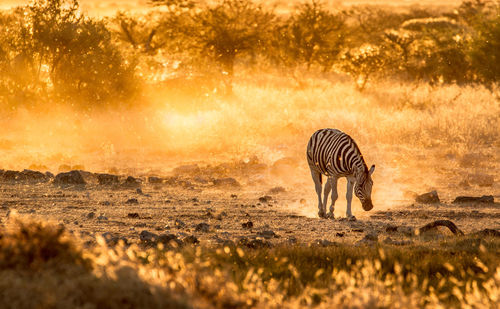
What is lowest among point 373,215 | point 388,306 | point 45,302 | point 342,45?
point 373,215

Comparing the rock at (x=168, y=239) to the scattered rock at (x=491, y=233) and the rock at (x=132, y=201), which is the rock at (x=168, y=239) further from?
the scattered rock at (x=491, y=233)

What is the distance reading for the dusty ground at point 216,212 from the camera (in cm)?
1047

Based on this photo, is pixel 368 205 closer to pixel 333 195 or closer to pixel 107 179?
pixel 333 195

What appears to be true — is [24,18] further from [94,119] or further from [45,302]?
[45,302]

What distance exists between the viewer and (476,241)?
31.1 feet

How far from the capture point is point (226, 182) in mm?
17000

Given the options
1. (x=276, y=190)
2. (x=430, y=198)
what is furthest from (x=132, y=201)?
(x=430, y=198)

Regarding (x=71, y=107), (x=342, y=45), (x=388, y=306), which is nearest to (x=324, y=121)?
(x=71, y=107)

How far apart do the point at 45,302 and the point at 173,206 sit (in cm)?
859

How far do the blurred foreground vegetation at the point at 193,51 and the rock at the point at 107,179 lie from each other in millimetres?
10789

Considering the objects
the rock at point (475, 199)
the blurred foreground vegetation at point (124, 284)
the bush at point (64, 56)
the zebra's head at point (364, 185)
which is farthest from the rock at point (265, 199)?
the bush at point (64, 56)

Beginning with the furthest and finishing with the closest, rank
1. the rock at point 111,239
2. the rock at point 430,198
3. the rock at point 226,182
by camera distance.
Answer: the rock at point 226,182
the rock at point 430,198
the rock at point 111,239

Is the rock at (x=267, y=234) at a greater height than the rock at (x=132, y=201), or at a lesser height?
greater

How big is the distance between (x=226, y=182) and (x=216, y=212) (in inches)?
175
